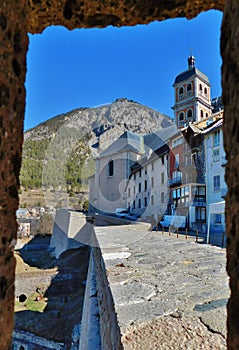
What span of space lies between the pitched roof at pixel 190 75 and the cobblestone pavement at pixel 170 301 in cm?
3402

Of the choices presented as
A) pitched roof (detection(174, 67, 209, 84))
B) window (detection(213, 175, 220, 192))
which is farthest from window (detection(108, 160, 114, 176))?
pitched roof (detection(174, 67, 209, 84))

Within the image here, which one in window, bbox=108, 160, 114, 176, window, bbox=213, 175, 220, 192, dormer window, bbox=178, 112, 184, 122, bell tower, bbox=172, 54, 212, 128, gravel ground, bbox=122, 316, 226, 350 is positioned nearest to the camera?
gravel ground, bbox=122, 316, 226, 350

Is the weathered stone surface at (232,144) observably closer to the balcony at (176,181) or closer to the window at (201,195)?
the window at (201,195)

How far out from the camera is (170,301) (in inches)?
84.0

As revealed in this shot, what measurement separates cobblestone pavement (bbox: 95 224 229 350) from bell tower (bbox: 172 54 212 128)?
97.8ft

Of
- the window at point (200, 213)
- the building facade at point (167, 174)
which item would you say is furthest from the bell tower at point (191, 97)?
the window at point (200, 213)

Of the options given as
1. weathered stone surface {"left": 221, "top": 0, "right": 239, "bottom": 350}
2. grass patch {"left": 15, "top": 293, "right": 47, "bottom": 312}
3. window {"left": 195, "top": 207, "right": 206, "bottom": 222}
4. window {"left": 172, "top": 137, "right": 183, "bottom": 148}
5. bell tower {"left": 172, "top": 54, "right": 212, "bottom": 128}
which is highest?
bell tower {"left": 172, "top": 54, "right": 212, "bottom": 128}

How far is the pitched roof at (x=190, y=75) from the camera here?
33250 mm

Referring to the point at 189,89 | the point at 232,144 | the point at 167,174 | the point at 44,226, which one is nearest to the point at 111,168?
the point at 167,174

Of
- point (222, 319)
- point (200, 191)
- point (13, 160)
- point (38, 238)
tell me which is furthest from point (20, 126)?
point (38, 238)

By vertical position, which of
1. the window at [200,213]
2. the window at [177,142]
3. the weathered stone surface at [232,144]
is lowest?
the window at [200,213]

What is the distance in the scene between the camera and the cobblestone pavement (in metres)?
1.57

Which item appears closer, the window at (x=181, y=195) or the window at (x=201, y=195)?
the window at (x=201, y=195)

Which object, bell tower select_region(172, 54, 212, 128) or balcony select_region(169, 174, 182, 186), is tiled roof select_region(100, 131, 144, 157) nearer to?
balcony select_region(169, 174, 182, 186)
